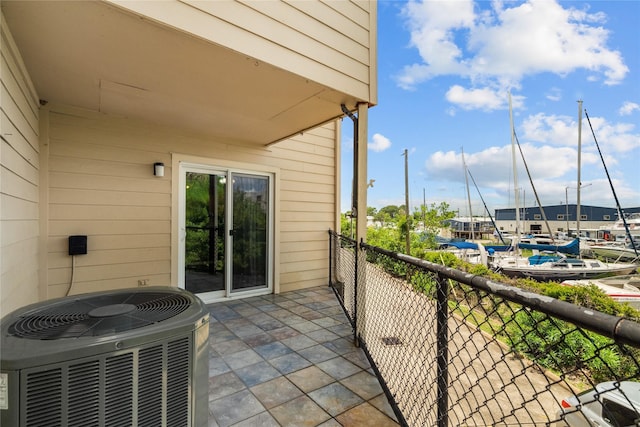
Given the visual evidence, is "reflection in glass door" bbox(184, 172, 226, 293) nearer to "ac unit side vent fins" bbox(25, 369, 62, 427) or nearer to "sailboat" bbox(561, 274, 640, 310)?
"ac unit side vent fins" bbox(25, 369, 62, 427)

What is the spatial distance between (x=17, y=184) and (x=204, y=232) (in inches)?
84.1

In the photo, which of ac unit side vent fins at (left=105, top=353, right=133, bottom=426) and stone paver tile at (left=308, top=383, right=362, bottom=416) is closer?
ac unit side vent fins at (left=105, top=353, right=133, bottom=426)

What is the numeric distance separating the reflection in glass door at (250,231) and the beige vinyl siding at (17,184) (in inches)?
81.0

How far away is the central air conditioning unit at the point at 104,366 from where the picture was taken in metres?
0.86

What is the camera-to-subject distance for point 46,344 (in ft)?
2.99

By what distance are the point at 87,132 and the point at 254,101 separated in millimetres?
1920

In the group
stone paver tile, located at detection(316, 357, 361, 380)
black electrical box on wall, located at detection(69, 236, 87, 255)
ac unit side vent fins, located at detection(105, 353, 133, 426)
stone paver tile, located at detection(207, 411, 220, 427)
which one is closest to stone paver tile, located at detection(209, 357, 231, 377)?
stone paver tile, located at detection(207, 411, 220, 427)

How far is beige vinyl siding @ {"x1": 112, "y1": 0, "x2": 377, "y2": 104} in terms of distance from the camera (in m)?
1.84

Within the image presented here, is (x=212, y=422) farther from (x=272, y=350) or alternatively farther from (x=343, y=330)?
(x=343, y=330)

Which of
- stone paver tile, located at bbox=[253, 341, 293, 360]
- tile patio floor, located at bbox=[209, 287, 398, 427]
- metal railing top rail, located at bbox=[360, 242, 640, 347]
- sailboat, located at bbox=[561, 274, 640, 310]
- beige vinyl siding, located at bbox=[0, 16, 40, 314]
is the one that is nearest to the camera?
metal railing top rail, located at bbox=[360, 242, 640, 347]

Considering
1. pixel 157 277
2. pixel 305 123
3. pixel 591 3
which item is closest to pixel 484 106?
pixel 591 3

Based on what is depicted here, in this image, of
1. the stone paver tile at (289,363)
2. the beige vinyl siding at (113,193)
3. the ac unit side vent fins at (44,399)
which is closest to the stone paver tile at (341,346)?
the stone paver tile at (289,363)

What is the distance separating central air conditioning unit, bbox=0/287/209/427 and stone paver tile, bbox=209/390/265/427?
67 cm

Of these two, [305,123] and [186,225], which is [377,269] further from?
[186,225]
